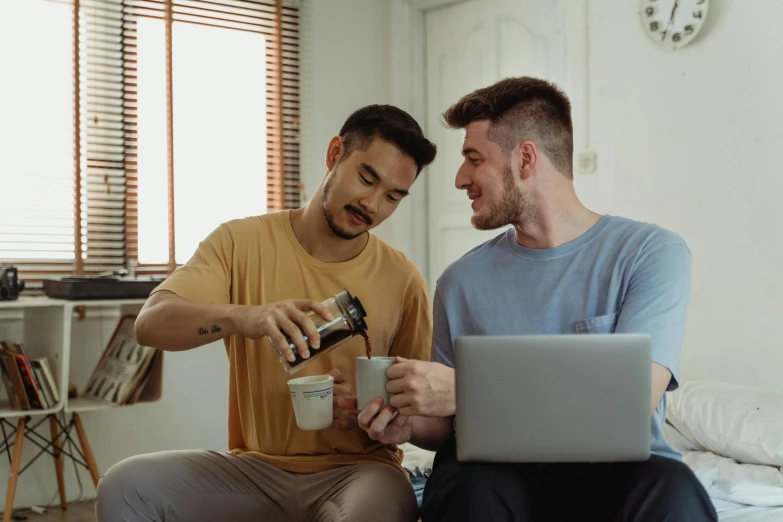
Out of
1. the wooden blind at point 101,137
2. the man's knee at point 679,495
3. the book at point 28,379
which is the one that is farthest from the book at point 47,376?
the man's knee at point 679,495

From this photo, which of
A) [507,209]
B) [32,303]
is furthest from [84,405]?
[507,209]

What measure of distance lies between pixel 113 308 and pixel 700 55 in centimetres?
233

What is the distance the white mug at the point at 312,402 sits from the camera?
4.90ft

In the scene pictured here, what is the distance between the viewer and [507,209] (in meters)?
1.69

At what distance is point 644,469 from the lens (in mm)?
1254

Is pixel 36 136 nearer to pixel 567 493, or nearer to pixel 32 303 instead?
pixel 32 303

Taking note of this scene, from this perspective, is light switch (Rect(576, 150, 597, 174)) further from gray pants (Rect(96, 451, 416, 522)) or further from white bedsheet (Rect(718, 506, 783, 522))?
gray pants (Rect(96, 451, 416, 522))

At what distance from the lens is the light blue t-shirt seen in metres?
1.45

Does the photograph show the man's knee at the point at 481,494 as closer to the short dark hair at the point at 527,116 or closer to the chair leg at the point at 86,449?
the short dark hair at the point at 527,116

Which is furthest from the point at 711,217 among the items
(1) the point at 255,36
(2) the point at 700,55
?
(1) the point at 255,36

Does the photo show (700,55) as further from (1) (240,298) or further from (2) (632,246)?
(1) (240,298)

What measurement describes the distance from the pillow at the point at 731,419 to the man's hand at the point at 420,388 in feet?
3.69

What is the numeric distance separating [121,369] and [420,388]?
6.47ft

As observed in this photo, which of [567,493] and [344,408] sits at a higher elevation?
[344,408]
